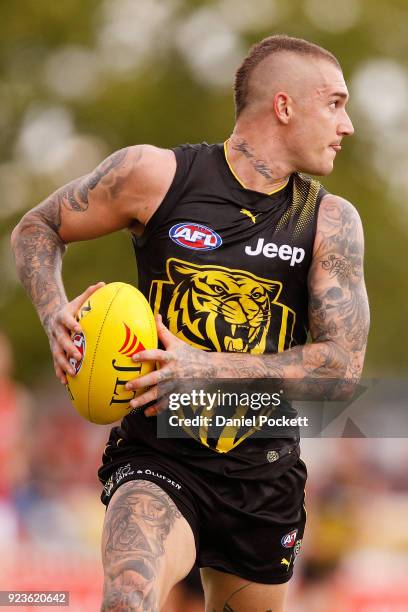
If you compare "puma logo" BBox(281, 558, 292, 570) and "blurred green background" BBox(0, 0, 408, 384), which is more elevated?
"blurred green background" BBox(0, 0, 408, 384)

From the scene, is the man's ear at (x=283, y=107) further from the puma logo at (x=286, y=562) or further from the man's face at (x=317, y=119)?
the puma logo at (x=286, y=562)

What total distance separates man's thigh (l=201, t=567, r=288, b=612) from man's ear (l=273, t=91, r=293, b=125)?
7.67ft

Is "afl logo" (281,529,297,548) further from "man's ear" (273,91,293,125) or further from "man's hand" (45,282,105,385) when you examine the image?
"man's ear" (273,91,293,125)

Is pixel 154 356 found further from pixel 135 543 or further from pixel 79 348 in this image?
pixel 135 543

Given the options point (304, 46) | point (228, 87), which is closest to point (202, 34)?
point (228, 87)

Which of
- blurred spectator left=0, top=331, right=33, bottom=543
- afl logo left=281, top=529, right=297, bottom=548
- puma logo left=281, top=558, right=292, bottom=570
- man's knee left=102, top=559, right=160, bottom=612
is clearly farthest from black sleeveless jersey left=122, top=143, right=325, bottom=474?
blurred spectator left=0, top=331, right=33, bottom=543

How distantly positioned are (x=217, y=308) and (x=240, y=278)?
189 millimetres

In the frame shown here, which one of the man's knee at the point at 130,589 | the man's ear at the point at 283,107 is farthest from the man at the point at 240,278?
the man's knee at the point at 130,589

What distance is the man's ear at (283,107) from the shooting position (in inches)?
223

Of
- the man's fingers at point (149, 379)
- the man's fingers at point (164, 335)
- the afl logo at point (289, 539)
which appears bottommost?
the afl logo at point (289, 539)

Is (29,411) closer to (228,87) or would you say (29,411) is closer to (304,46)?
(228,87)

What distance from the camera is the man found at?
213 inches

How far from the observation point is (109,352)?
504cm

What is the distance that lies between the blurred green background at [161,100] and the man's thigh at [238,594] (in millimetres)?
10371
